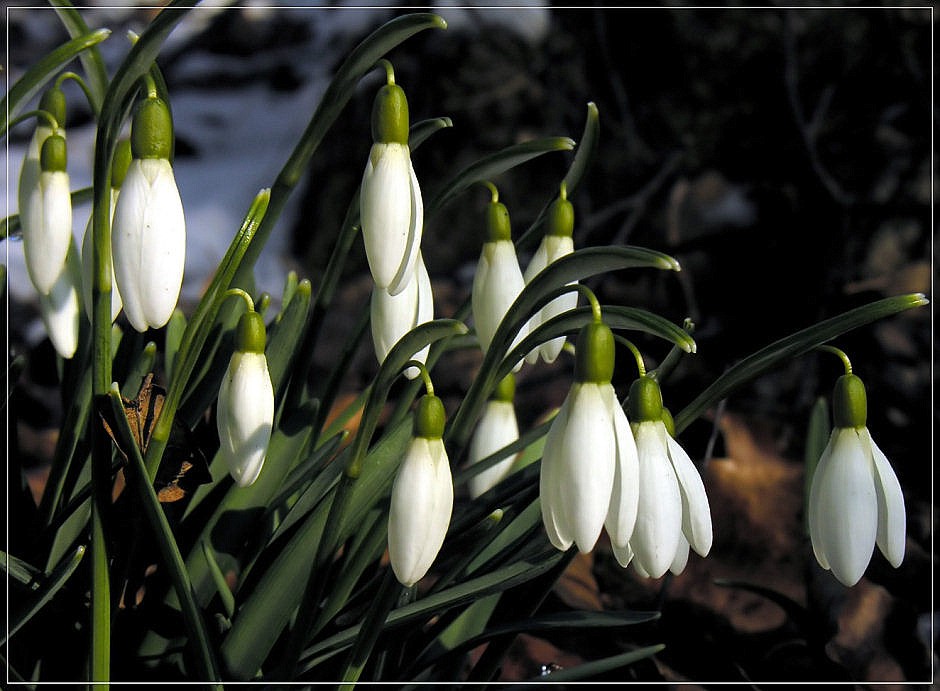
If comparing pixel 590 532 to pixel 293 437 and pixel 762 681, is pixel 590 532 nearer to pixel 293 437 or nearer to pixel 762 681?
pixel 293 437

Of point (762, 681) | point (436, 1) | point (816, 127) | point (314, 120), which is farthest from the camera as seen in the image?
point (436, 1)

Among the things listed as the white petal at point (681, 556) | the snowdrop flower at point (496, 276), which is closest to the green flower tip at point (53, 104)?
the snowdrop flower at point (496, 276)

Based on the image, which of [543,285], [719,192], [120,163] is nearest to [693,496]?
[543,285]

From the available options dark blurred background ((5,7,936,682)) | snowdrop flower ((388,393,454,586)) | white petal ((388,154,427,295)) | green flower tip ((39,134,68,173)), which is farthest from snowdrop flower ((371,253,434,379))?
dark blurred background ((5,7,936,682))

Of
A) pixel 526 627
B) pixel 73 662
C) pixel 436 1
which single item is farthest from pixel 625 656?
pixel 436 1

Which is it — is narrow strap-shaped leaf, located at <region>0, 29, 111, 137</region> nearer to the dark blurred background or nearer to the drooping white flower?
the drooping white flower

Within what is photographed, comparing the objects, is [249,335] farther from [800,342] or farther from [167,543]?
[800,342]
